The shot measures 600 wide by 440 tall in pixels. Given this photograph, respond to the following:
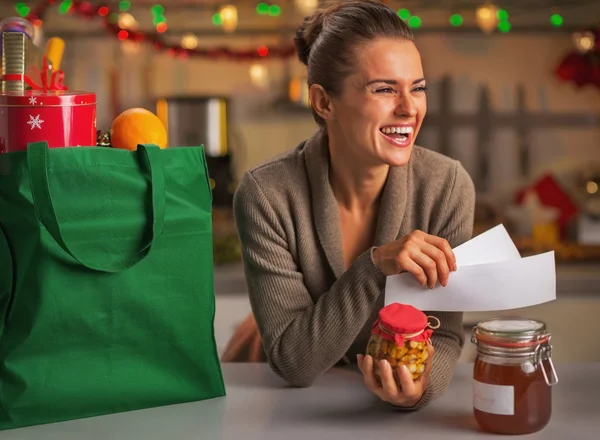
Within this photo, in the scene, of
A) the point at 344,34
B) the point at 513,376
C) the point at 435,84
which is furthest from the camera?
the point at 435,84

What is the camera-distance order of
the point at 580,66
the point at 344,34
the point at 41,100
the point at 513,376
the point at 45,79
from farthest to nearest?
the point at 580,66
the point at 344,34
the point at 45,79
the point at 41,100
the point at 513,376

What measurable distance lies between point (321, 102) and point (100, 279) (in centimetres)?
49

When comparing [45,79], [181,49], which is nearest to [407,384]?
[45,79]

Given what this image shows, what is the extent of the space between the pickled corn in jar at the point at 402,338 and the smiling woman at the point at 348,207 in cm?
10

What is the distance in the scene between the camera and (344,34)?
1452mm

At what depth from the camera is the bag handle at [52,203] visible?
1135 millimetres

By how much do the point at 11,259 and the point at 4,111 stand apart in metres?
0.20

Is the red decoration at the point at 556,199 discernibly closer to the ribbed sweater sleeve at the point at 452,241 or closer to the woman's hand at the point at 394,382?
the ribbed sweater sleeve at the point at 452,241

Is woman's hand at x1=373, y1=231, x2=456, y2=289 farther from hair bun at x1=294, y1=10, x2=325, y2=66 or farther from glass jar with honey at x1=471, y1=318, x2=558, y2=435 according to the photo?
hair bun at x1=294, y1=10, x2=325, y2=66

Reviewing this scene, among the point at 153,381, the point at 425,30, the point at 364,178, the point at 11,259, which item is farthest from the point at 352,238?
the point at 425,30

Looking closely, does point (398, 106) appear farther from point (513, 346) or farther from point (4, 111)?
point (4, 111)

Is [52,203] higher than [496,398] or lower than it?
higher

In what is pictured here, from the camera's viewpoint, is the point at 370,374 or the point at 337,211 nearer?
the point at 370,374

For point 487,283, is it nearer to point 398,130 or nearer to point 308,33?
point 398,130
